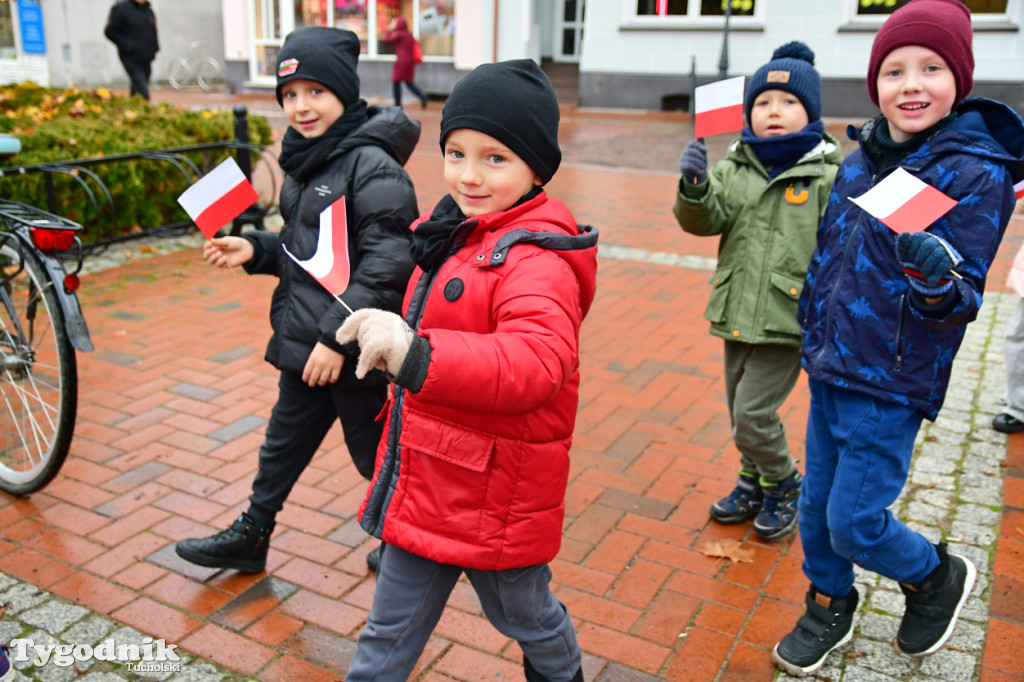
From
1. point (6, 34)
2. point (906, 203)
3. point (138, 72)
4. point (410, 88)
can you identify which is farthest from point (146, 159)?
point (6, 34)

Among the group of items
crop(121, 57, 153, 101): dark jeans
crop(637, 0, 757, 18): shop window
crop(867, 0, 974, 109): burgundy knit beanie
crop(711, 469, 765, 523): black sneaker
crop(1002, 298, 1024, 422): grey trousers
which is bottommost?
crop(711, 469, 765, 523): black sneaker

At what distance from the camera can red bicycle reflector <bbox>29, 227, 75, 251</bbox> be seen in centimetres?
355

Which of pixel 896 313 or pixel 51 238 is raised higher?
pixel 896 313

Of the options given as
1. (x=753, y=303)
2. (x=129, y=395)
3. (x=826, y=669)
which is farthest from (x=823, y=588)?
(x=129, y=395)

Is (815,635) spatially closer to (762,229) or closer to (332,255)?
(762,229)

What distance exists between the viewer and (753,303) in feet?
10.5

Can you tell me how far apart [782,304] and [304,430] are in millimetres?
1675

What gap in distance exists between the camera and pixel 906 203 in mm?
2141

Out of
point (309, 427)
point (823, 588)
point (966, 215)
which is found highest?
point (966, 215)

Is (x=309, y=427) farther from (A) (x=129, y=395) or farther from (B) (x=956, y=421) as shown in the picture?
(B) (x=956, y=421)

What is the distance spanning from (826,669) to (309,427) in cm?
177

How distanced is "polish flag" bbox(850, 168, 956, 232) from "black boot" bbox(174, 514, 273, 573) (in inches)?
85.0

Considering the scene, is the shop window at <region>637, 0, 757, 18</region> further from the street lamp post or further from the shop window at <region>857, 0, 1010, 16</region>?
the shop window at <region>857, 0, 1010, 16</region>

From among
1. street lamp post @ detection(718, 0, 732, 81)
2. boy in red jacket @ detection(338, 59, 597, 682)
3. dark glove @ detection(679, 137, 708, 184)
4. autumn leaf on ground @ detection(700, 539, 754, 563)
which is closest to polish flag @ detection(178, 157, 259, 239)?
boy in red jacket @ detection(338, 59, 597, 682)
